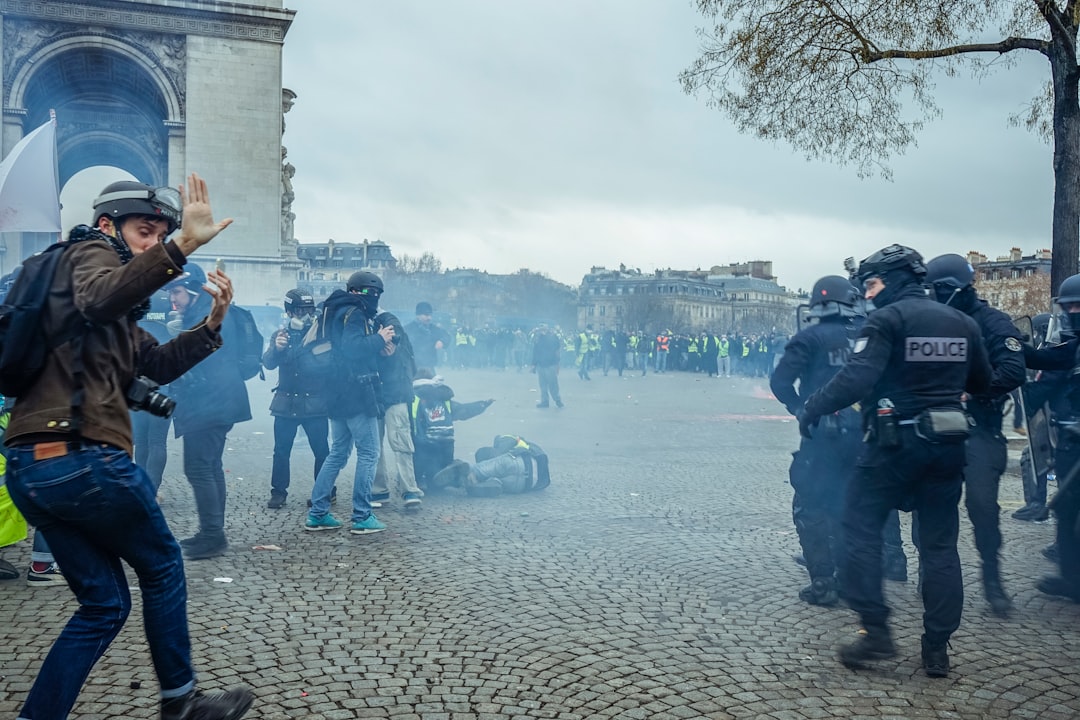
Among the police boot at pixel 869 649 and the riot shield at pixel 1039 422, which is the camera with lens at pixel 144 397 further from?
the riot shield at pixel 1039 422

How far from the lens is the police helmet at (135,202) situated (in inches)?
123

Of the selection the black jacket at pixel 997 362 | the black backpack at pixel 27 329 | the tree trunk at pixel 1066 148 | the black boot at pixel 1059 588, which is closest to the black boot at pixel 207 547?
the black backpack at pixel 27 329

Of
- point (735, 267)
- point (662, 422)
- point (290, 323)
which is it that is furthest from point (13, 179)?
point (735, 267)

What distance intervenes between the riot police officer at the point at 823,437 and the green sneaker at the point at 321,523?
326cm

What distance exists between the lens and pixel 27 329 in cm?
278

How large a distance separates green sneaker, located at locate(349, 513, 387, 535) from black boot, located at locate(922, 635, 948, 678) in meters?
3.85

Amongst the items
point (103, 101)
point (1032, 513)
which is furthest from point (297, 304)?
point (103, 101)

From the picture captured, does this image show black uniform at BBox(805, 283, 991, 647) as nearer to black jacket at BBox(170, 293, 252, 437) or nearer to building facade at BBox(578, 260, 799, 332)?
black jacket at BBox(170, 293, 252, 437)

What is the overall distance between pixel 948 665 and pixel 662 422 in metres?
11.9

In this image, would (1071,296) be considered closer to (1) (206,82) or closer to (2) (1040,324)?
(2) (1040,324)

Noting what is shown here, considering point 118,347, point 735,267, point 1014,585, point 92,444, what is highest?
point 735,267

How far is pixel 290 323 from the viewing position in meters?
8.33

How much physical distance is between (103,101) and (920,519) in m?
32.0

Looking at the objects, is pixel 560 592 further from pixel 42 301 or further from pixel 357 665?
pixel 42 301
